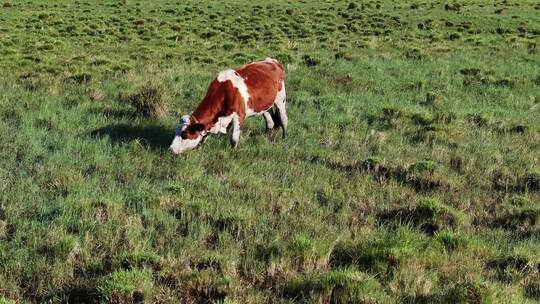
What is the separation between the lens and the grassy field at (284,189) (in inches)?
214

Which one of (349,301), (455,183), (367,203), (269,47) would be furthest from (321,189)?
(269,47)

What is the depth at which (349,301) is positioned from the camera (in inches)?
201

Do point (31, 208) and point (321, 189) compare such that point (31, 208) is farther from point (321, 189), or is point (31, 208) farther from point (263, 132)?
point (263, 132)

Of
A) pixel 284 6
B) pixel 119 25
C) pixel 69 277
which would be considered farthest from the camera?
pixel 284 6

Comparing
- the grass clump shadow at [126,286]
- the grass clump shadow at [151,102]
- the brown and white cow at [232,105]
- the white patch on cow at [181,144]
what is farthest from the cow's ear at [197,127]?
the grass clump shadow at [126,286]

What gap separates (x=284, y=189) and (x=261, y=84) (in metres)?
3.47

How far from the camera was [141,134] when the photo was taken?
34.6ft

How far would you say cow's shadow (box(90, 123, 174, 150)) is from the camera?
1003 cm

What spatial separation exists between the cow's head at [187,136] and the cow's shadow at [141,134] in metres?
0.47

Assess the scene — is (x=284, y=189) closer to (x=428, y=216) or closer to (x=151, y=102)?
(x=428, y=216)

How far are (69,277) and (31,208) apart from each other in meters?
1.87

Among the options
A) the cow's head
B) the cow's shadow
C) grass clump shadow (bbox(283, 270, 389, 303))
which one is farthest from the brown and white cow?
grass clump shadow (bbox(283, 270, 389, 303))

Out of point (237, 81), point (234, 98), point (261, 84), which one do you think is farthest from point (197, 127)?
point (261, 84)

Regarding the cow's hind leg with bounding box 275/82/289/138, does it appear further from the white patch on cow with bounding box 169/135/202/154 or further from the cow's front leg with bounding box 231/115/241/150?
the white patch on cow with bounding box 169/135/202/154
